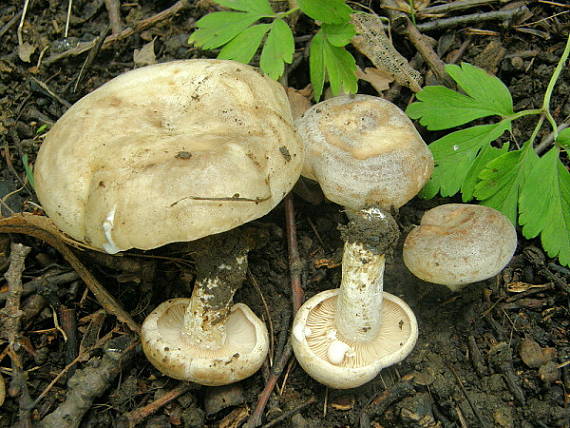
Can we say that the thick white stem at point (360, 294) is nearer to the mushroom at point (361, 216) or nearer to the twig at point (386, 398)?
the mushroom at point (361, 216)

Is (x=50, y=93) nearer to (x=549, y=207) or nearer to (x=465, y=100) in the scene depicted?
(x=465, y=100)

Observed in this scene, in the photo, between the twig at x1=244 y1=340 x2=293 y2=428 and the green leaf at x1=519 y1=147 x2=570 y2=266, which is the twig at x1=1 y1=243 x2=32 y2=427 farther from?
the green leaf at x1=519 y1=147 x2=570 y2=266

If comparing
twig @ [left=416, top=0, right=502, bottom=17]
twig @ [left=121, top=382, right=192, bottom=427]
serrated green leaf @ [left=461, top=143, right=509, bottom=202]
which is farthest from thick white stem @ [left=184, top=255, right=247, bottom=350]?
twig @ [left=416, top=0, right=502, bottom=17]

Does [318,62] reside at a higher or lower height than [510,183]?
higher

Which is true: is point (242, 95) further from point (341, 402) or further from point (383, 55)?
point (341, 402)

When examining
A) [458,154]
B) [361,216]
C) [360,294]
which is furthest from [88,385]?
[458,154]

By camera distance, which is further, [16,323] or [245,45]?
[245,45]
